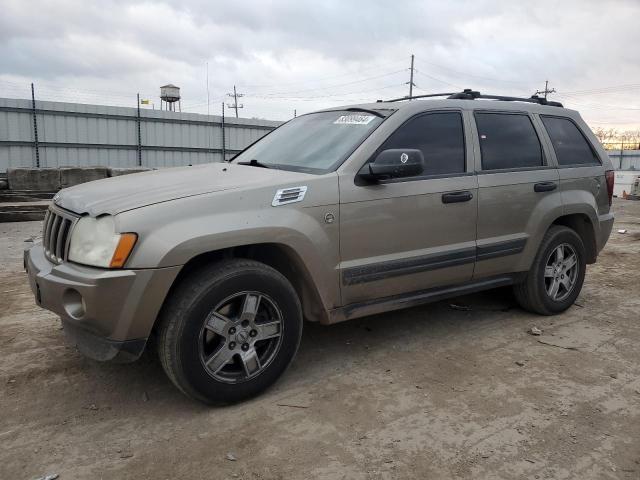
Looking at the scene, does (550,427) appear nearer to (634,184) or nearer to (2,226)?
(2,226)

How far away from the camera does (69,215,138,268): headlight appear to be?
104 inches

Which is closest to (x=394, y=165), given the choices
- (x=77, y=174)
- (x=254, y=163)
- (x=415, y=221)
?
(x=415, y=221)

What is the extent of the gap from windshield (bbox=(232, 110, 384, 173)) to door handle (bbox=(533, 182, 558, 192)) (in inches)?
60.7

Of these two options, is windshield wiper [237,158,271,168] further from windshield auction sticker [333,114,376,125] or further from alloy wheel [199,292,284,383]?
alloy wheel [199,292,284,383]

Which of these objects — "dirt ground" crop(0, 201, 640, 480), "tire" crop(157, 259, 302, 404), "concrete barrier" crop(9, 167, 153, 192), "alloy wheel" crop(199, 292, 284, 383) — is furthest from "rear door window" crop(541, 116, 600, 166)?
"concrete barrier" crop(9, 167, 153, 192)

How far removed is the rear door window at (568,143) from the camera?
4.65 m

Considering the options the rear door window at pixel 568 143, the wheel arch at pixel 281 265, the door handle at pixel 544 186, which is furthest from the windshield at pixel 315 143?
the rear door window at pixel 568 143

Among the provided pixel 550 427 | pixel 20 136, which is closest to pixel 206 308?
pixel 550 427

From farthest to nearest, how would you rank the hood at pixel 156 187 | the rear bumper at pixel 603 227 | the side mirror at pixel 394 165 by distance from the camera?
the rear bumper at pixel 603 227
the side mirror at pixel 394 165
the hood at pixel 156 187

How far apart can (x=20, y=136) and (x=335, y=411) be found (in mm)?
15654

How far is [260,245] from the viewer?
3.20 meters

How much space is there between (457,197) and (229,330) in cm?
191

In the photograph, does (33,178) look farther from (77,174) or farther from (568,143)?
(568,143)

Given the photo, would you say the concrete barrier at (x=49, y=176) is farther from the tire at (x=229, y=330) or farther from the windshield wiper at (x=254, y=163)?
the tire at (x=229, y=330)
